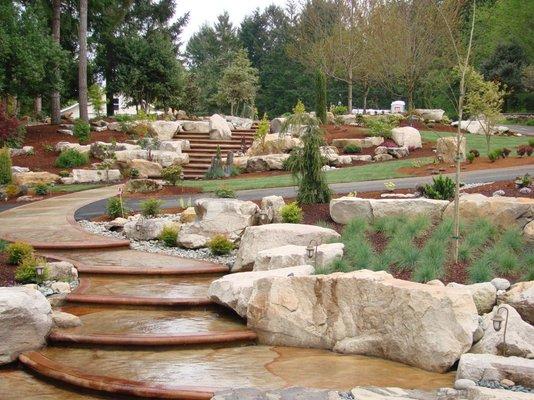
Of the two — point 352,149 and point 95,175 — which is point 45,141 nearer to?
point 95,175

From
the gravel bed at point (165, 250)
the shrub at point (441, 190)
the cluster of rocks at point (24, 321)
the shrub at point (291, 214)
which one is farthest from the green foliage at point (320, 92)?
the cluster of rocks at point (24, 321)

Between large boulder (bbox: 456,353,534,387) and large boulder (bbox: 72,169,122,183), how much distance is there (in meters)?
17.6

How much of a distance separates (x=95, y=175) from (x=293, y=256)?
1432 centimetres

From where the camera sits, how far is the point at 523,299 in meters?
8.17

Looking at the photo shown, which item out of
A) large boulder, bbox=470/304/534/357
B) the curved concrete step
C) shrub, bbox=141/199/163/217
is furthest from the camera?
shrub, bbox=141/199/163/217

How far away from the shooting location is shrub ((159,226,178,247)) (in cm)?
1291

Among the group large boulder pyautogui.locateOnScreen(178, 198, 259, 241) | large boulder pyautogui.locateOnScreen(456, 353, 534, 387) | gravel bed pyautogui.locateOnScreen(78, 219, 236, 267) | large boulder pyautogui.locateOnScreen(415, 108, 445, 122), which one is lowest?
large boulder pyautogui.locateOnScreen(456, 353, 534, 387)

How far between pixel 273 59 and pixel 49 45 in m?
35.9

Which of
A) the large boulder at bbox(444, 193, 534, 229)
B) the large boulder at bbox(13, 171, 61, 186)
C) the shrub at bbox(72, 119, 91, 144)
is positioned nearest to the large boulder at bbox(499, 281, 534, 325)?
the large boulder at bbox(444, 193, 534, 229)

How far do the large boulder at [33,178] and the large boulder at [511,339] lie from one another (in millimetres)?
15940

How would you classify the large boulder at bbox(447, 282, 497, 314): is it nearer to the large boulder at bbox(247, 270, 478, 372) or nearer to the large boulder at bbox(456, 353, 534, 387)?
the large boulder at bbox(247, 270, 478, 372)

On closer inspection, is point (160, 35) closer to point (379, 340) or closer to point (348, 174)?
point (348, 174)

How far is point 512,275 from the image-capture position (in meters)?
9.20

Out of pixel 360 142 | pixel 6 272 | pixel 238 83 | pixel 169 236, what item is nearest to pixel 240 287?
pixel 6 272
